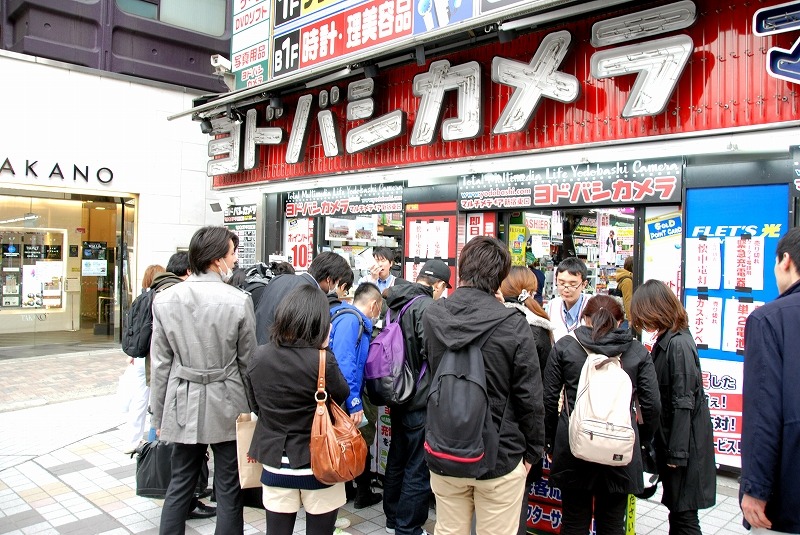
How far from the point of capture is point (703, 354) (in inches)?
222

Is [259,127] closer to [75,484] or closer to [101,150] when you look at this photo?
[101,150]

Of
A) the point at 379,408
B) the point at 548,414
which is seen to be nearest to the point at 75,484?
the point at 379,408

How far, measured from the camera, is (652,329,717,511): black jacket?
3434 millimetres

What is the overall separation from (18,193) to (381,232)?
7.27 metres

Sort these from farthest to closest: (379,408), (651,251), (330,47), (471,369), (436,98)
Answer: (330,47), (436,98), (651,251), (379,408), (471,369)

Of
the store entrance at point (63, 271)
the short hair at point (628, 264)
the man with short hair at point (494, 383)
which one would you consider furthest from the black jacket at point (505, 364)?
the store entrance at point (63, 271)

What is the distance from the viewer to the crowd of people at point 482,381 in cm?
255

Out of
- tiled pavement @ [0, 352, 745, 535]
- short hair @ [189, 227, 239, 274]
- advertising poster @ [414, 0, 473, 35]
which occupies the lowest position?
tiled pavement @ [0, 352, 745, 535]

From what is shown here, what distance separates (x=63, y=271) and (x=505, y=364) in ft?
40.8

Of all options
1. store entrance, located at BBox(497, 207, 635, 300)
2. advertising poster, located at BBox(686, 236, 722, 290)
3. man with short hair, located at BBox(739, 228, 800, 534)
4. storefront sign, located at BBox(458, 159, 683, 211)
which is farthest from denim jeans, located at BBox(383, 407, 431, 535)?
store entrance, located at BBox(497, 207, 635, 300)

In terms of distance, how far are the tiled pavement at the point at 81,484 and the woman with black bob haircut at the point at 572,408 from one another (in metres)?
1.17

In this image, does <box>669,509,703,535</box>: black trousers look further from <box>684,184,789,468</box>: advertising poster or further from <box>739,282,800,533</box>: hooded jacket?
<box>684,184,789,468</box>: advertising poster

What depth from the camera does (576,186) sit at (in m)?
6.55

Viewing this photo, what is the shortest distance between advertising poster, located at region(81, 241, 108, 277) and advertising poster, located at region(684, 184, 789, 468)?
38.3 ft
